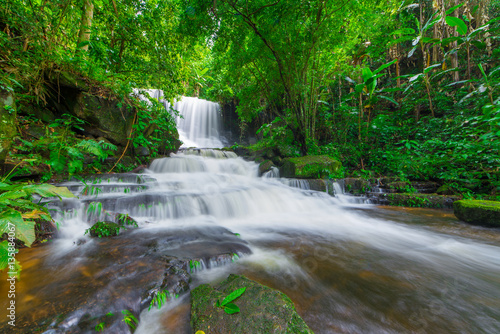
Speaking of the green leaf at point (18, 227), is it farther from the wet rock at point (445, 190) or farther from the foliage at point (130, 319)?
the wet rock at point (445, 190)

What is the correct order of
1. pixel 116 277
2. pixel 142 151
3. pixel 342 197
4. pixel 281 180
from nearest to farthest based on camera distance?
pixel 116 277
pixel 342 197
pixel 142 151
pixel 281 180

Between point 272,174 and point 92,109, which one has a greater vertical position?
point 92,109

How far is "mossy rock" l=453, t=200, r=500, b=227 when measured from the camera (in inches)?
111

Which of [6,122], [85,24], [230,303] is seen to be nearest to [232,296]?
[230,303]

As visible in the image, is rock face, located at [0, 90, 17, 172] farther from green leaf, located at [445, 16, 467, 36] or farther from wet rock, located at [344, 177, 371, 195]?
green leaf, located at [445, 16, 467, 36]

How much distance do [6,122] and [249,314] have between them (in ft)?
13.2

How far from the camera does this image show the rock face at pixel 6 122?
2.47 meters

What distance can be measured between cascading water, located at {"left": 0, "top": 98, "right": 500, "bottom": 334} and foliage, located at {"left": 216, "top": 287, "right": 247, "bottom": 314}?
0.31m

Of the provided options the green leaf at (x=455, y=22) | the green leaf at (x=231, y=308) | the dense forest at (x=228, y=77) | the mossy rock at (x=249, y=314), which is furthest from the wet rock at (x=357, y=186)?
the green leaf at (x=231, y=308)

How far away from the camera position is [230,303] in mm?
1081

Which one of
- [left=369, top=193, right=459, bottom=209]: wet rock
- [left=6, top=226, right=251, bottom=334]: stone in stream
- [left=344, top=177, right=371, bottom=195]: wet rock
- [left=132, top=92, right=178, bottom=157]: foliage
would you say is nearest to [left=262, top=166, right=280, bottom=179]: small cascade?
[left=344, top=177, right=371, bottom=195]: wet rock

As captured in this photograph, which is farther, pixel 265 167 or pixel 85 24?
pixel 265 167

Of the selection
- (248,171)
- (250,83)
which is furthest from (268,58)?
(248,171)

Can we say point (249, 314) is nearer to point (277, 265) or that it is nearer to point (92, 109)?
point (277, 265)
